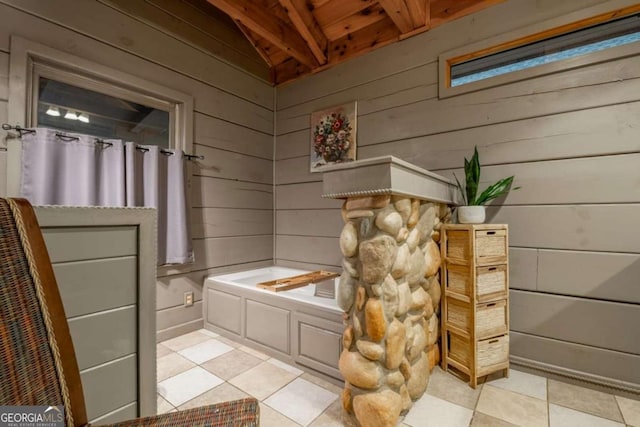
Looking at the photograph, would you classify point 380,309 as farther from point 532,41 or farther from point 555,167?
point 532,41

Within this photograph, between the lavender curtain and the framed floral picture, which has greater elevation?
the framed floral picture

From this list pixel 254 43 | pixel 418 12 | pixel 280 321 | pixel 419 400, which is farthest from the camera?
pixel 254 43

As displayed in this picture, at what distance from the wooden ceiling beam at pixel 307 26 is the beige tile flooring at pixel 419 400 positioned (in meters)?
2.80

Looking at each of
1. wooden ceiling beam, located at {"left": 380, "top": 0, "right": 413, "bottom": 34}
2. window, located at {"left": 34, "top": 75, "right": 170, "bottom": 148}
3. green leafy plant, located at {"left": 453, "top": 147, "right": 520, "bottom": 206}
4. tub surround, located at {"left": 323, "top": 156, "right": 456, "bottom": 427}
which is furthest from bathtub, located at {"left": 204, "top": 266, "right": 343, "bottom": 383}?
wooden ceiling beam, located at {"left": 380, "top": 0, "right": 413, "bottom": 34}

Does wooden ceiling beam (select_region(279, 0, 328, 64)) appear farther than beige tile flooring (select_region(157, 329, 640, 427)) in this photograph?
Yes

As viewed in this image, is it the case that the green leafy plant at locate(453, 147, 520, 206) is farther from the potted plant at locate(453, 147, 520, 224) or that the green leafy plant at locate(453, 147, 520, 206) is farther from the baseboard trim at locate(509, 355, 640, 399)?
the baseboard trim at locate(509, 355, 640, 399)

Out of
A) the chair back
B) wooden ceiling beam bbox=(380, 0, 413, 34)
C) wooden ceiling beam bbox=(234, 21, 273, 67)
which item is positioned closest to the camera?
the chair back

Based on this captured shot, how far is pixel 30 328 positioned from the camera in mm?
596

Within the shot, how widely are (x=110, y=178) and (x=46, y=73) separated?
0.76m

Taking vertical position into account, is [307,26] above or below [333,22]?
below

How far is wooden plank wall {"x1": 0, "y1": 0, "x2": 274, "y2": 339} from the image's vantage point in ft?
6.05

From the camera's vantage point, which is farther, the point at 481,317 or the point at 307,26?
the point at 307,26

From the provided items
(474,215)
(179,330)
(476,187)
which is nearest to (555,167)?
(476,187)

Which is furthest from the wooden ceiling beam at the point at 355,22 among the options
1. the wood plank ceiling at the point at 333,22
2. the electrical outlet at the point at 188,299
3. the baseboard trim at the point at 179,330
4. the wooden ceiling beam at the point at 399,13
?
the baseboard trim at the point at 179,330
